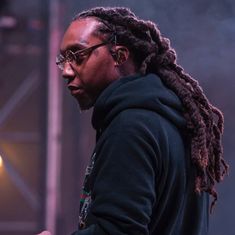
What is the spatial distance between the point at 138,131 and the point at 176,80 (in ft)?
0.90

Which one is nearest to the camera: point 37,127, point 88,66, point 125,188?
point 125,188

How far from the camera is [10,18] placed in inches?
142

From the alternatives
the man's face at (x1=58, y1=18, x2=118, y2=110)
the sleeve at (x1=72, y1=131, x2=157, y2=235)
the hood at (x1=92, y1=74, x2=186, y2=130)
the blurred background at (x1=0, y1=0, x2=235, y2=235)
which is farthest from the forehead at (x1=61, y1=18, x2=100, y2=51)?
the blurred background at (x1=0, y1=0, x2=235, y2=235)

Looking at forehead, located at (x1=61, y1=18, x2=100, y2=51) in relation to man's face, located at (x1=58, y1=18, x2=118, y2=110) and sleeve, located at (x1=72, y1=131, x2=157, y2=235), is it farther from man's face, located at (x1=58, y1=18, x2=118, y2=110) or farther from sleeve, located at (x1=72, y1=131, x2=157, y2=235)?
sleeve, located at (x1=72, y1=131, x2=157, y2=235)

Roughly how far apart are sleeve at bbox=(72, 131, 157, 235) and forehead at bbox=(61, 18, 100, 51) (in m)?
0.30

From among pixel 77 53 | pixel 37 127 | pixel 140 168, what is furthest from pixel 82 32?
pixel 37 127

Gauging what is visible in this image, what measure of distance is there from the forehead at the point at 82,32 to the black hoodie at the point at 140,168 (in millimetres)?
148

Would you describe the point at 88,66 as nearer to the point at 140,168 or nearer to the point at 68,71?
the point at 68,71

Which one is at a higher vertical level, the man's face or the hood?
the man's face

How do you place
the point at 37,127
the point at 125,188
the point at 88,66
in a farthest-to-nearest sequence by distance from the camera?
1. the point at 37,127
2. the point at 88,66
3. the point at 125,188

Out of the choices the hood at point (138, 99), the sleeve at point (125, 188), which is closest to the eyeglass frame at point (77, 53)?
the hood at point (138, 99)

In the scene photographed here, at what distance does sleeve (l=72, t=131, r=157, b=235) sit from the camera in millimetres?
1188

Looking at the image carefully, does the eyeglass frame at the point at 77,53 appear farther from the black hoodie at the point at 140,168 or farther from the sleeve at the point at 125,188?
the sleeve at the point at 125,188

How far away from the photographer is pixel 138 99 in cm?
128
